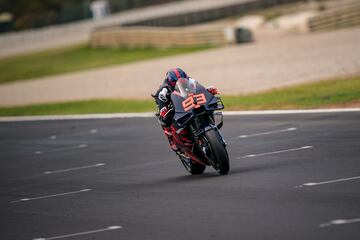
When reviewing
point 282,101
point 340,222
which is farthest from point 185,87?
point 282,101

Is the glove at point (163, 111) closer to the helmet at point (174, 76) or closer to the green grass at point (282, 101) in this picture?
the helmet at point (174, 76)

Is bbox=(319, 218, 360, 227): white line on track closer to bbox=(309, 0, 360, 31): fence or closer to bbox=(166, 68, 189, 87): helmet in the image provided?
bbox=(166, 68, 189, 87): helmet

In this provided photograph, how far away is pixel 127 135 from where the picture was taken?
22.3 metres

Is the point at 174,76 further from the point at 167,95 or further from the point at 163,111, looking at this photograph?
the point at 163,111

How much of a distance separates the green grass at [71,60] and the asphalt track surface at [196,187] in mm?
27420

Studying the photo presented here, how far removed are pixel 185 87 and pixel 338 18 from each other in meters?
30.0

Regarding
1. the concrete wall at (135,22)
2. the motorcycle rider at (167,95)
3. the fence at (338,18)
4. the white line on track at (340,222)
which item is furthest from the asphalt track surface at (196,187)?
the concrete wall at (135,22)

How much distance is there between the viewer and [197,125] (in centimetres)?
1396

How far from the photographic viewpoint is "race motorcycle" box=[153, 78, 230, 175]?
13.6 meters

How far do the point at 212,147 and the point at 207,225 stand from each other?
2.99 metres

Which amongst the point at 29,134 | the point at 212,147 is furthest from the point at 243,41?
the point at 212,147

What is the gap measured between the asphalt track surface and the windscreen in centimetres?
140

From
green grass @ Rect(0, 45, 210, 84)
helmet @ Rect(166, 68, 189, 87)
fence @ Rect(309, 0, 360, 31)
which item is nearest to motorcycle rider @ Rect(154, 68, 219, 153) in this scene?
helmet @ Rect(166, 68, 189, 87)

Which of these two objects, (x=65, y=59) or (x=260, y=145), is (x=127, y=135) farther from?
(x=65, y=59)
